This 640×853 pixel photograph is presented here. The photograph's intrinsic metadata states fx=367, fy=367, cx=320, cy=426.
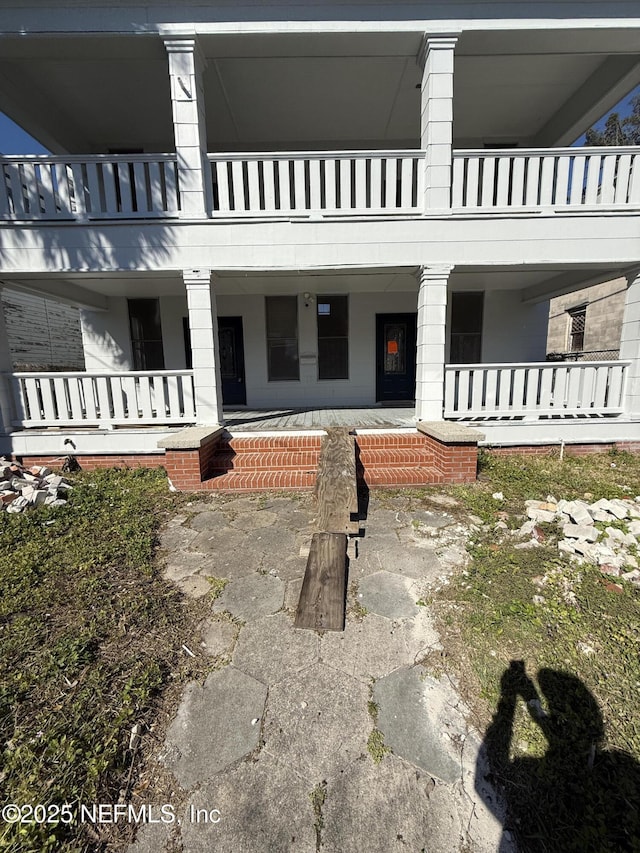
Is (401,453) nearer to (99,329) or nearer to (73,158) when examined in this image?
(73,158)

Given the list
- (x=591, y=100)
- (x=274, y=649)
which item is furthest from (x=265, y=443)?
(x=591, y=100)

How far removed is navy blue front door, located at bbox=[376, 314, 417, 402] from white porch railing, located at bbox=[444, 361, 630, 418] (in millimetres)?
2626

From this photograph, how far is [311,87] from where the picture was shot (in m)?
5.98

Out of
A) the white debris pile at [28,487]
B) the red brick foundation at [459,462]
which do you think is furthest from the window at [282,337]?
the white debris pile at [28,487]

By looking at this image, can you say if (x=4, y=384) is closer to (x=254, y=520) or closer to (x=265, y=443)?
(x=265, y=443)

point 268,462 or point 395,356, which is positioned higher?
point 395,356

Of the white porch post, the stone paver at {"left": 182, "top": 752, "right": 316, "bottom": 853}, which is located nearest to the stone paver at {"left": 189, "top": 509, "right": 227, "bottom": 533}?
the stone paver at {"left": 182, "top": 752, "right": 316, "bottom": 853}

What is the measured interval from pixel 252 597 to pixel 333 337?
641cm

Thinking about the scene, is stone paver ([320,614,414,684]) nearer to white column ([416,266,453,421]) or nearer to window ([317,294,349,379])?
white column ([416,266,453,421])

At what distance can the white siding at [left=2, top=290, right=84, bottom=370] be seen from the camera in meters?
12.2

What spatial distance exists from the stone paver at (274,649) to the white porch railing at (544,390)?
14.0 feet

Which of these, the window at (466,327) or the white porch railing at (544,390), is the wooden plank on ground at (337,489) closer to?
the white porch railing at (544,390)

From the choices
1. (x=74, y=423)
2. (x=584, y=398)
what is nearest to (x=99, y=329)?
(x=74, y=423)

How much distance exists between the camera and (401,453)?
17.1 ft
